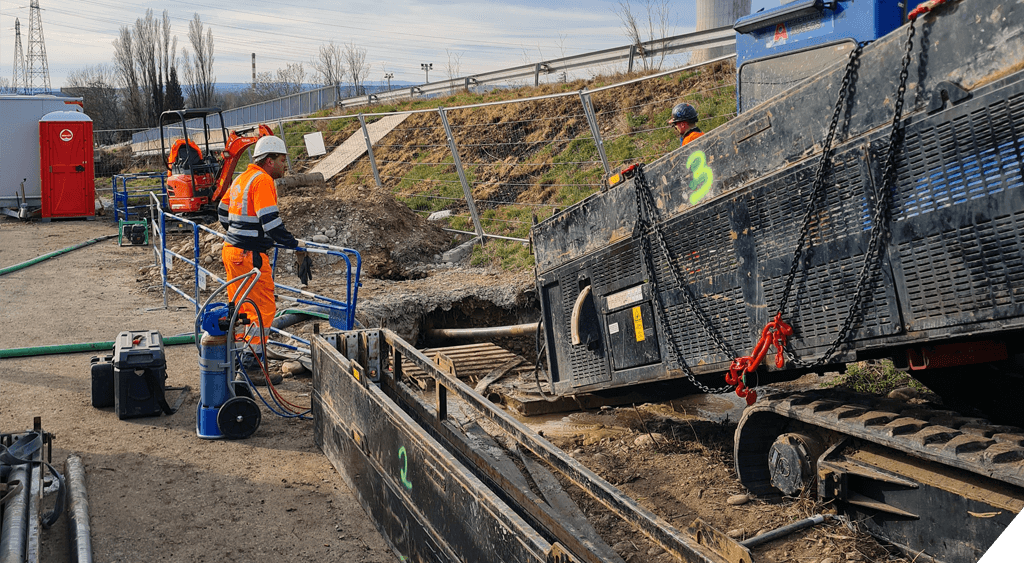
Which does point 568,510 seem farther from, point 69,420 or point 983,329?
point 69,420

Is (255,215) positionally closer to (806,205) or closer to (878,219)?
(806,205)

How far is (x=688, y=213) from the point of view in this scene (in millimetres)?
4797

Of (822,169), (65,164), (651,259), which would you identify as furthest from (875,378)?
(65,164)

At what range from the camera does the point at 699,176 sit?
4.71 metres

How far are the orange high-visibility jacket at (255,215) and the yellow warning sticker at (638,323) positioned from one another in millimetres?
3178

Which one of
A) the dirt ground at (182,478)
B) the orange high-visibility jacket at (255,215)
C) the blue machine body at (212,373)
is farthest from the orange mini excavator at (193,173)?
the blue machine body at (212,373)

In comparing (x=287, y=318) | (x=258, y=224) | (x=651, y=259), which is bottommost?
(x=651, y=259)

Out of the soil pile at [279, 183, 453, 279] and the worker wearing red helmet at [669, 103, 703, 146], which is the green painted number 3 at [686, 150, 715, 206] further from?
the soil pile at [279, 183, 453, 279]

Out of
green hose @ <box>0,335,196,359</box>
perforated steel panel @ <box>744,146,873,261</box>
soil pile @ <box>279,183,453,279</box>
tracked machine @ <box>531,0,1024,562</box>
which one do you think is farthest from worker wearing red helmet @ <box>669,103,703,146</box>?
soil pile @ <box>279,183,453,279</box>

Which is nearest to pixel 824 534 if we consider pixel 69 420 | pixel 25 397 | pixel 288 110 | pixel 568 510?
pixel 568 510

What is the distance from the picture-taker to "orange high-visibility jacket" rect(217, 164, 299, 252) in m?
Answer: 7.01

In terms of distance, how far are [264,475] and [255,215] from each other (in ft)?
8.69

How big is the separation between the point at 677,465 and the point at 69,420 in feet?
15.1

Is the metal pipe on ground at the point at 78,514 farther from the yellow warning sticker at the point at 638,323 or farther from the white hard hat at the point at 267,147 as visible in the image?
the yellow warning sticker at the point at 638,323
